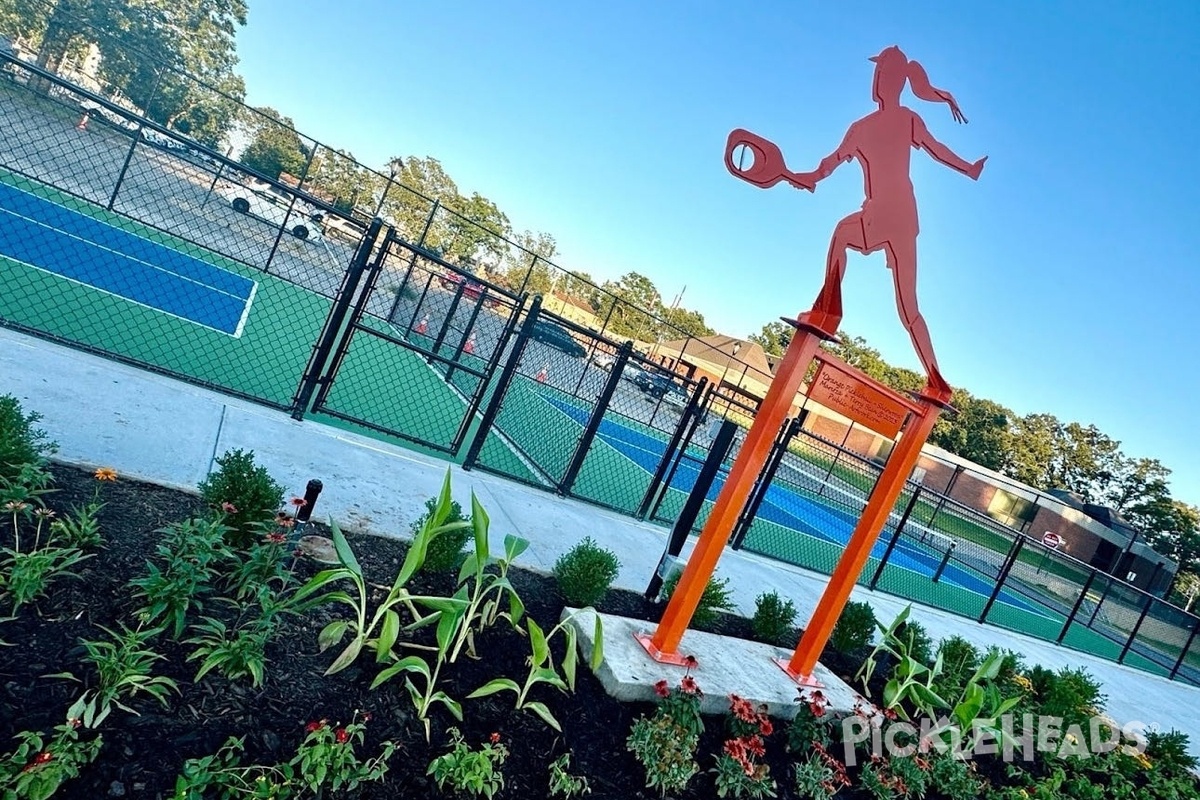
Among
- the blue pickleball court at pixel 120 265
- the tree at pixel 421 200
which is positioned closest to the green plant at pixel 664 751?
the blue pickleball court at pixel 120 265

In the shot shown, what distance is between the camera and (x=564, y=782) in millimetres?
2211

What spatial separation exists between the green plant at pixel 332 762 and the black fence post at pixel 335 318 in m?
3.72

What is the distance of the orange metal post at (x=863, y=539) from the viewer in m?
3.74

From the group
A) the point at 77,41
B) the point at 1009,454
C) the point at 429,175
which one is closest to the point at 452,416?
the point at 77,41

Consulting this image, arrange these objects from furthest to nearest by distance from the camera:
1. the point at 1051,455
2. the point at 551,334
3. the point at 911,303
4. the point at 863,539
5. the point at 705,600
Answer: the point at 1051,455 → the point at 551,334 → the point at 705,600 → the point at 863,539 → the point at 911,303

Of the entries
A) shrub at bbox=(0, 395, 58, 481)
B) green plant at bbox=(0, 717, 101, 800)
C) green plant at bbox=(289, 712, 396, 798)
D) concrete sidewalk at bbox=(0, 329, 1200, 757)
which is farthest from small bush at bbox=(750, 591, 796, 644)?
shrub at bbox=(0, 395, 58, 481)

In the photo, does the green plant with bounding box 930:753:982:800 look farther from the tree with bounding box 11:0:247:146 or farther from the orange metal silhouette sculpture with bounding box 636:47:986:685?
the tree with bounding box 11:0:247:146

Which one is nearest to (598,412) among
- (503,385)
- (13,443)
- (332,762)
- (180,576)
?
(503,385)

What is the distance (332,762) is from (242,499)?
4.35 ft

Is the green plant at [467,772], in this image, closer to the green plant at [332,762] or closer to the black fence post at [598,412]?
the green plant at [332,762]

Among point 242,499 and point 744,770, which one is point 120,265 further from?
point 744,770

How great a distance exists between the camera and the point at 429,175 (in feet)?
162

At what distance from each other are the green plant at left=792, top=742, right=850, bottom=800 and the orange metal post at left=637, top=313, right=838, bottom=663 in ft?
2.42

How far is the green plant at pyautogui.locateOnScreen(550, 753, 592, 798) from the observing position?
2.21 metres
